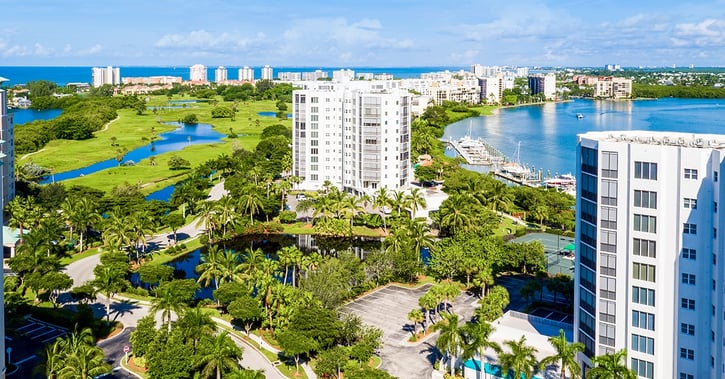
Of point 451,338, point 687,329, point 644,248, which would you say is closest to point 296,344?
point 451,338

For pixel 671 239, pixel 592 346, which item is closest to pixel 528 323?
pixel 592 346

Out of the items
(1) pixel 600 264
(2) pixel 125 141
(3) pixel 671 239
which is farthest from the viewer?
(2) pixel 125 141

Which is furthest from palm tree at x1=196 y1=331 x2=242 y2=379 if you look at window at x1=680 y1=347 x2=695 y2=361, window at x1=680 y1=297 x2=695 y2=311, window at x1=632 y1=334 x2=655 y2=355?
window at x1=680 y1=297 x2=695 y2=311

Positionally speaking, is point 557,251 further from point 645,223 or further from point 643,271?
point 645,223

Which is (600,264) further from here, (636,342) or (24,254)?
(24,254)

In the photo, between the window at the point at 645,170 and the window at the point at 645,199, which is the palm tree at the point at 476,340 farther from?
the window at the point at 645,170

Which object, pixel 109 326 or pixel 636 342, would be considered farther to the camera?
pixel 109 326

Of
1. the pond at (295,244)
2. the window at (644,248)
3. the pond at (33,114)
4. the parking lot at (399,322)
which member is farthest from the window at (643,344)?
the pond at (33,114)
